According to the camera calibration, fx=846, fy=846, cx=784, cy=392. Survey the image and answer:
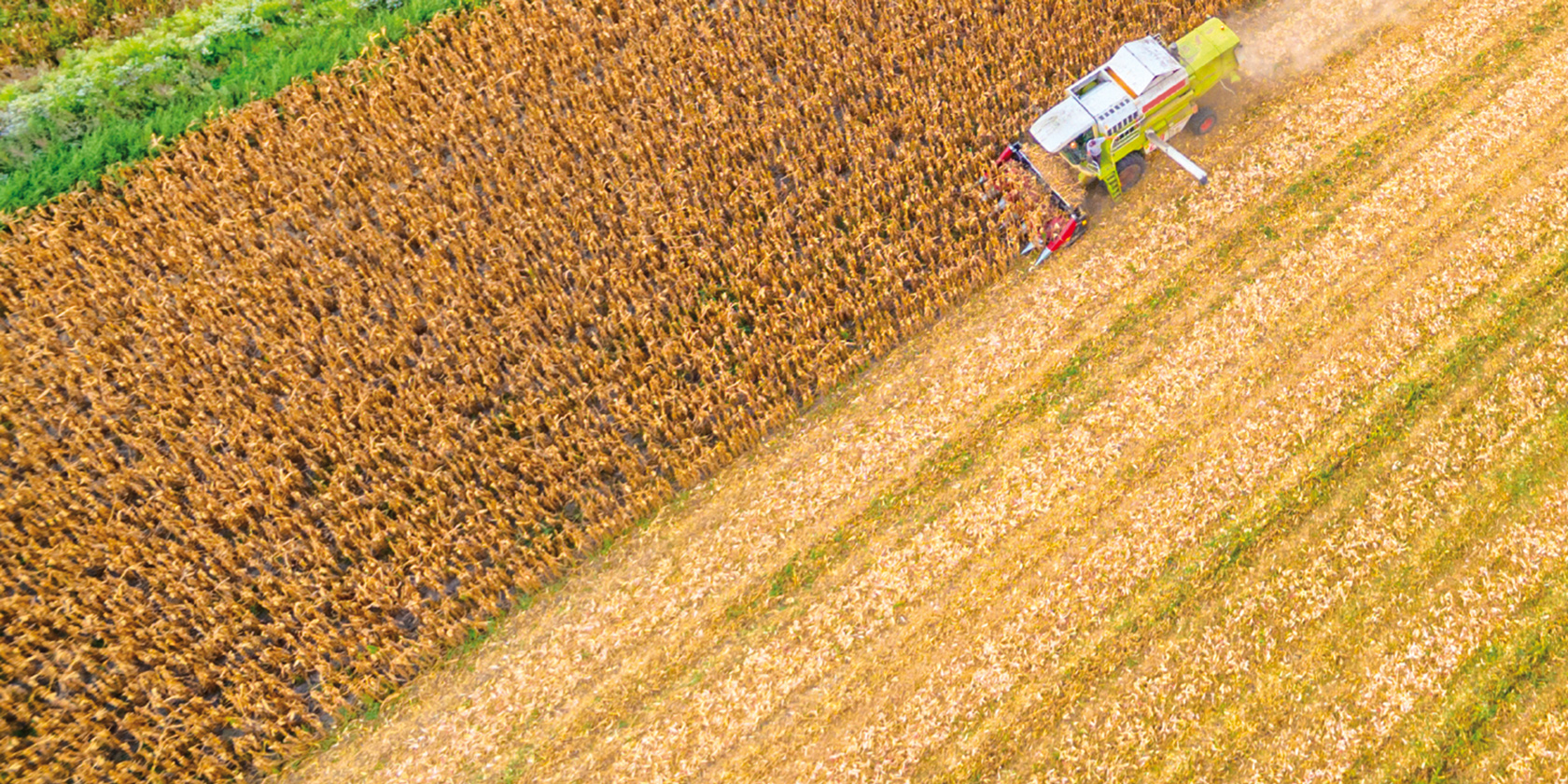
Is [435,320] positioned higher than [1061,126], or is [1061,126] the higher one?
[435,320]

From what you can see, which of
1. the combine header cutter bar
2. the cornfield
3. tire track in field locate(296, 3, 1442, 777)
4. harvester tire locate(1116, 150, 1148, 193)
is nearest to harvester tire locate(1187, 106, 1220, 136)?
harvester tire locate(1116, 150, 1148, 193)

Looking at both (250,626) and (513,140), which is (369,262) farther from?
(250,626)

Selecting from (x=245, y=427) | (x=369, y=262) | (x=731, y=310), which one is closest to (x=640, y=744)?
(x=731, y=310)

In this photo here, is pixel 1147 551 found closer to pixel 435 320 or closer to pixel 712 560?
pixel 712 560

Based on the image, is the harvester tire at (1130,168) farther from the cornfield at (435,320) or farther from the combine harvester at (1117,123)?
the cornfield at (435,320)

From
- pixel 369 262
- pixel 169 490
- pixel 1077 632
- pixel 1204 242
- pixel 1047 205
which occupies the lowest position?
pixel 1077 632

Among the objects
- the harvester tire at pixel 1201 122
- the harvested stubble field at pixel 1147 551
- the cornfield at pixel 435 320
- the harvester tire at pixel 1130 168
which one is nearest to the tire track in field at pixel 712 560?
the harvested stubble field at pixel 1147 551

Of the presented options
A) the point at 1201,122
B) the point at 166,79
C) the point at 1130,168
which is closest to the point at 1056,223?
the point at 1130,168
